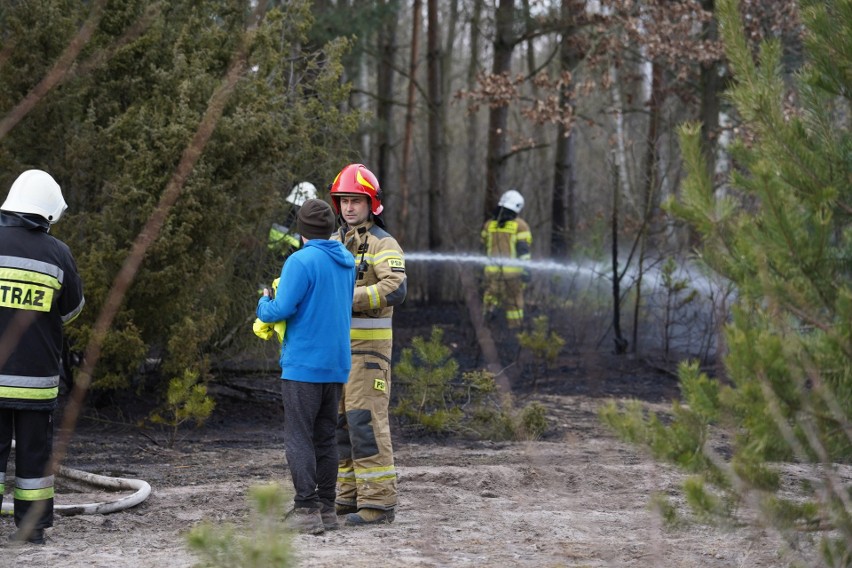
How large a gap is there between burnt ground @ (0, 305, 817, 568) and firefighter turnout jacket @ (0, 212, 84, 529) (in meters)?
0.35

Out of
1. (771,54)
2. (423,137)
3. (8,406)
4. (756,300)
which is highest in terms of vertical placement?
(423,137)

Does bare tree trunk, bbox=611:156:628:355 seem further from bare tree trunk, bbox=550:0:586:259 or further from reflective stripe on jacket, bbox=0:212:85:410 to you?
reflective stripe on jacket, bbox=0:212:85:410

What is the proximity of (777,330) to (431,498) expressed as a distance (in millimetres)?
3098

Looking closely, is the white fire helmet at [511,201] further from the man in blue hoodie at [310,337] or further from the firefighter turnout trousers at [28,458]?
the firefighter turnout trousers at [28,458]

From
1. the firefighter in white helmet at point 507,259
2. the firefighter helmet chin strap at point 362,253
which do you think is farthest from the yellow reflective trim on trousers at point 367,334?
the firefighter in white helmet at point 507,259

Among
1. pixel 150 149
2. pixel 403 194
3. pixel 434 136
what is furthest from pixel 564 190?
pixel 150 149

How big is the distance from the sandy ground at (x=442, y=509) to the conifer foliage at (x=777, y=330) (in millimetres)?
288

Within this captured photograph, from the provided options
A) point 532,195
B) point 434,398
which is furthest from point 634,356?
point 532,195

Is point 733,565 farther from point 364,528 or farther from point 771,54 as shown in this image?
point 771,54

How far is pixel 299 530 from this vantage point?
5270 millimetres

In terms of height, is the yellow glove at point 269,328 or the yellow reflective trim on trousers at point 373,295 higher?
the yellow reflective trim on trousers at point 373,295

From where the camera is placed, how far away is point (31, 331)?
522 cm

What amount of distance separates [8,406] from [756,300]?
3422 millimetres

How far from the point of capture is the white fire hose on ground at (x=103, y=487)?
231 inches
